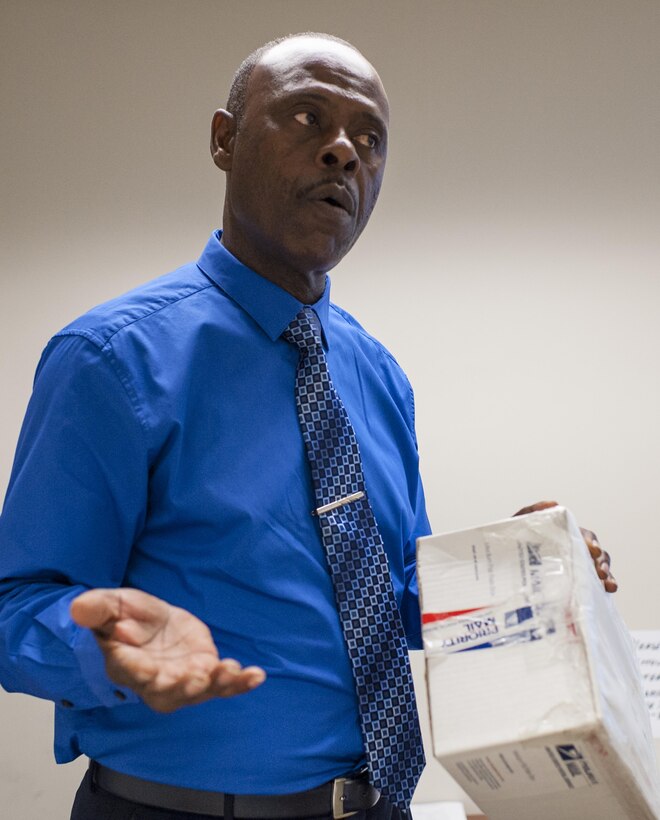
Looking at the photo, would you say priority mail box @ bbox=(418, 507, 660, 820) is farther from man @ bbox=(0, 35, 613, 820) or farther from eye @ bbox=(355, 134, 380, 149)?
eye @ bbox=(355, 134, 380, 149)

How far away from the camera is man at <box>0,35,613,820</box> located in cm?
91

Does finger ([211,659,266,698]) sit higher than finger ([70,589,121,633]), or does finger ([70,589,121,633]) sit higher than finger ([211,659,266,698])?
finger ([70,589,121,633])

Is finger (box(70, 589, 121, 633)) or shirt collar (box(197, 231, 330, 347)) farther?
shirt collar (box(197, 231, 330, 347))

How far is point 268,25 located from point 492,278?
2.91 feet

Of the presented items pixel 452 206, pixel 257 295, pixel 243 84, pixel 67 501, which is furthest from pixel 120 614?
pixel 452 206

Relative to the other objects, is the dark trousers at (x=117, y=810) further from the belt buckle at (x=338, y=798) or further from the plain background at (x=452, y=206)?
the plain background at (x=452, y=206)

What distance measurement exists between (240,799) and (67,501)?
0.35m

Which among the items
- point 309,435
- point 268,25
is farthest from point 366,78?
point 268,25

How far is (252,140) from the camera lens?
3.61 feet

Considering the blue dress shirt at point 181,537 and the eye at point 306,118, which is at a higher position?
the eye at point 306,118

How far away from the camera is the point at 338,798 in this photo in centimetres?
97

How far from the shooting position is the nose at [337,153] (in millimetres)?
1069

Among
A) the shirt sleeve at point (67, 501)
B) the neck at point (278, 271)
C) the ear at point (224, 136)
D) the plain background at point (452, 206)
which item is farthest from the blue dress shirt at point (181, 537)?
the plain background at point (452, 206)

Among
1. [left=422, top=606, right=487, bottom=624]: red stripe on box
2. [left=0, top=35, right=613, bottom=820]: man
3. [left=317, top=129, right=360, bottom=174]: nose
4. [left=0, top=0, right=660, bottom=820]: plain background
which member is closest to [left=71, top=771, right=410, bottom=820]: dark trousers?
[left=0, top=35, right=613, bottom=820]: man
